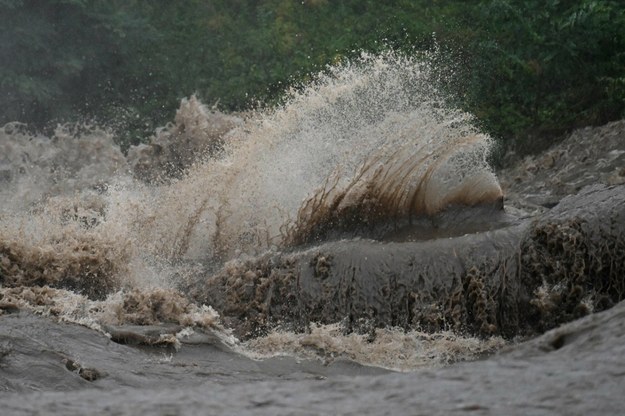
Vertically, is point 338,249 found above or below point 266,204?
below

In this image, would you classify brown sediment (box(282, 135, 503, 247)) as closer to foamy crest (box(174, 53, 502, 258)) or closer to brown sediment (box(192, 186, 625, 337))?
foamy crest (box(174, 53, 502, 258))

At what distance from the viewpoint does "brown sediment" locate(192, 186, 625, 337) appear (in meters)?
6.52

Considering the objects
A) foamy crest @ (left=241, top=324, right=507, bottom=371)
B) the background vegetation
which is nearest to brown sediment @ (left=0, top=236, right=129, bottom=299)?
foamy crest @ (left=241, top=324, right=507, bottom=371)

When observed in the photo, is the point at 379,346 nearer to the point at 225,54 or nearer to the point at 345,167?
the point at 345,167

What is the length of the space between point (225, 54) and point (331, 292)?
534 inches

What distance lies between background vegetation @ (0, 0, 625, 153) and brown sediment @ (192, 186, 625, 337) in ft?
25.4

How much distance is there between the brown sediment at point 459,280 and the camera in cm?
652

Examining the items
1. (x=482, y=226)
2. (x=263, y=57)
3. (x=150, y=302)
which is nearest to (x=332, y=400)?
(x=150, y=302)

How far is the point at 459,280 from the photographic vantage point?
22.5ft

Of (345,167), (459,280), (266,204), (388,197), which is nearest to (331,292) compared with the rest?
(459,280)

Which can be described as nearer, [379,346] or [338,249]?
[379,346]

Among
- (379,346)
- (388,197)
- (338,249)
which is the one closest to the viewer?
(379,346)

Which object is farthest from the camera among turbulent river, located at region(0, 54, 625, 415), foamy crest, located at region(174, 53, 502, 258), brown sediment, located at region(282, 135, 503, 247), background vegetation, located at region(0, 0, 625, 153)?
background vegetation, located at region(0, 0, 625, 153)

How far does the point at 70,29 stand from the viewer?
19734 millimetres
